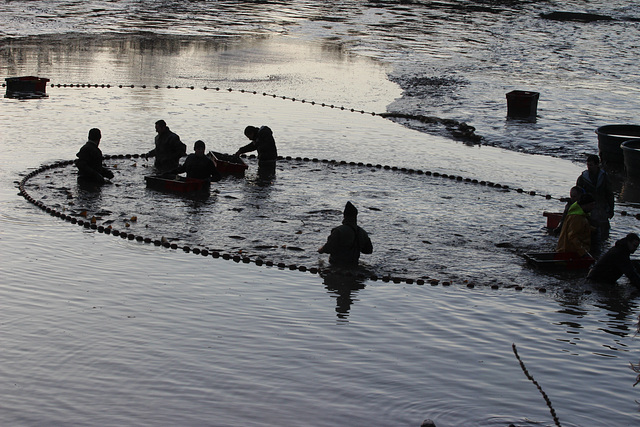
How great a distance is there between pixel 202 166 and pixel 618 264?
713 centimetres

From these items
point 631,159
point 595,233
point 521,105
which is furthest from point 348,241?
point 521,105

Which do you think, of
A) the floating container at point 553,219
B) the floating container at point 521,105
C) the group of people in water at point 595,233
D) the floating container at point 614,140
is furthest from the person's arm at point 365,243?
the floating container at point 521,105

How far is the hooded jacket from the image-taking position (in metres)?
10.8

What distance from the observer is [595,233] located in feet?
39.2

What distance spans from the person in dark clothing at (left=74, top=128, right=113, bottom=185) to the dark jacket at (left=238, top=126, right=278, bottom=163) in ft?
9.18

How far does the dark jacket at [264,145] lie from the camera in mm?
15602

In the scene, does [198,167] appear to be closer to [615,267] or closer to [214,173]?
[214,173]

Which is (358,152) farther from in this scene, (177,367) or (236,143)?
(177,367)

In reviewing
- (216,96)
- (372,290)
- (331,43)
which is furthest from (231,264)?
(331,43)

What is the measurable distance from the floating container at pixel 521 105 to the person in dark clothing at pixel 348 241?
13.0 m

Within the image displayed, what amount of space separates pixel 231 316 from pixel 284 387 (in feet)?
5.79

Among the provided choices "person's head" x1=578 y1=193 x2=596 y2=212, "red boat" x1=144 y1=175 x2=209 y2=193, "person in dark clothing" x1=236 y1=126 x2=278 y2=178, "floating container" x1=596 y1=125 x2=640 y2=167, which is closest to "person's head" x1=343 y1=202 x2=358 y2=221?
"person's head" x1=578 y1=193 x2=596 y2=212

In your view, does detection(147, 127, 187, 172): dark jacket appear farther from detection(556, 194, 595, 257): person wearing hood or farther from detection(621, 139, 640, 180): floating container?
detection(621, 139, 640, 180): floating container

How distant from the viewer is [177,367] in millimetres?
7379
